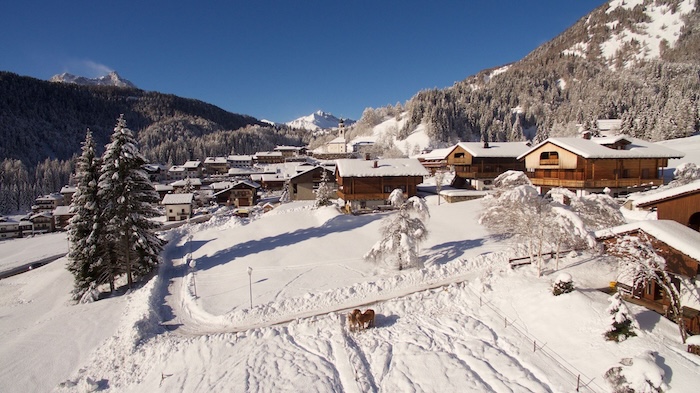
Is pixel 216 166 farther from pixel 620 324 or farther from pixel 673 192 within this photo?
pixel 620 324

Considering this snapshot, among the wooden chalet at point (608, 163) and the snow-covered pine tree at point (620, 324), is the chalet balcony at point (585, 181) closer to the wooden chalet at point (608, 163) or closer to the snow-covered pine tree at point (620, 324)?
the wooden chalet at point (608, 163)

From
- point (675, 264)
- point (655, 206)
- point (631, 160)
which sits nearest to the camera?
point (675, 264)

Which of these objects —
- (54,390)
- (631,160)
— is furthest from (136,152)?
(631,160)

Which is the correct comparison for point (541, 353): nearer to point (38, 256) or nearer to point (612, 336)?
point (612, 336)

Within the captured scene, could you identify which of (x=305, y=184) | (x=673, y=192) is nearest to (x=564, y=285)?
(x=673, y=192)

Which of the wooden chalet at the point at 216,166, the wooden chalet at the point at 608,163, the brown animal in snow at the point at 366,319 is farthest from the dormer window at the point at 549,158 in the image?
the wooden chalet at the point at 216,166

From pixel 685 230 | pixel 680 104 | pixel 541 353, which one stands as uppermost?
pixel 680 104
